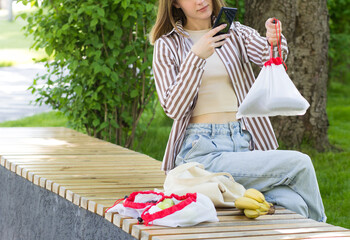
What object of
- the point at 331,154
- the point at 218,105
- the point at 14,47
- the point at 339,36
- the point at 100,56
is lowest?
the point at 14,47

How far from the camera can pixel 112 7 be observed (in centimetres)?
574

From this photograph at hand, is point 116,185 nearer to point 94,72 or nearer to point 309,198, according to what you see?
point 309,198

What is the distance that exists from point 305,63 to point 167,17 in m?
3.38

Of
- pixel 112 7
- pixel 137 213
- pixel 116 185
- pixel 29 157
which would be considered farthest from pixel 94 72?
pixel 137 213

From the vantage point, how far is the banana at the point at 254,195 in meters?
2.84

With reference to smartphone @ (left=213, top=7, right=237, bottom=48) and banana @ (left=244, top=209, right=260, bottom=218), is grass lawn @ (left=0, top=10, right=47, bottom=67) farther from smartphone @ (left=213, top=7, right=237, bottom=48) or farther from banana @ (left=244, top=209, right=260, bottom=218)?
banana @ (left=244, top=209, right=260, bottom=218)

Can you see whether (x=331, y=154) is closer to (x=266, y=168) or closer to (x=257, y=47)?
(x=257, y=47)

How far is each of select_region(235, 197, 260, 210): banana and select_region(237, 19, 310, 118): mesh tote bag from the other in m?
0.48

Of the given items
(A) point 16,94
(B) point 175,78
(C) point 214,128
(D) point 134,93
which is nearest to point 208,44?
(B) point 175,78

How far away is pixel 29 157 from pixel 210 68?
1760 mm

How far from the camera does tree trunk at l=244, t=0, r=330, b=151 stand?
6602mm

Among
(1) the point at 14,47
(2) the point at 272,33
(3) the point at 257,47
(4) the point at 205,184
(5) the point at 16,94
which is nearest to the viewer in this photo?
(4) the point at 205,184

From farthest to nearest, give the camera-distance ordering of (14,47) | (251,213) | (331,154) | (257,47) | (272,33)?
1. (14,47)
2. (331,154)
3. (257,47)
4. (272,33)
5. (251,213)

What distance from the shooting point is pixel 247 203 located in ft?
9.18
